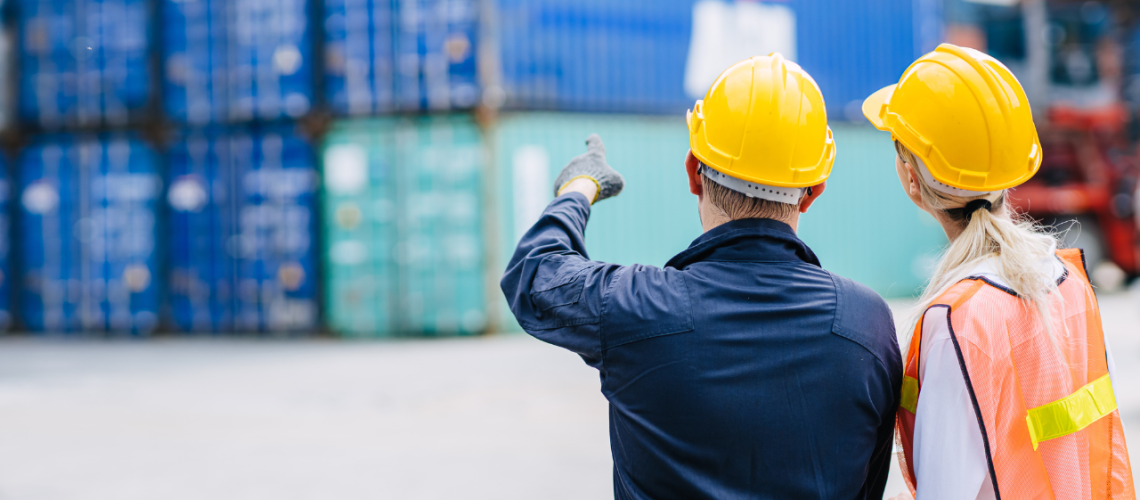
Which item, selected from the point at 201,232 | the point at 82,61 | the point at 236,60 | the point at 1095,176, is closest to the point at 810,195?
the point at 236,60

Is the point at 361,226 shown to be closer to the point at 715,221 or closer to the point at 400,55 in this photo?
the point at 400,55

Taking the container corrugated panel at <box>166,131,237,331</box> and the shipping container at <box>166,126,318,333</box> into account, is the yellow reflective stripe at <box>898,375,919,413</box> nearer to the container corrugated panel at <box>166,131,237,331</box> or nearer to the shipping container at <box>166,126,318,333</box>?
the shipping container at <box>166,126,318,333</box>

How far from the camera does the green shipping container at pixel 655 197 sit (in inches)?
423

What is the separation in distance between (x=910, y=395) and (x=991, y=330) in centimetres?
19

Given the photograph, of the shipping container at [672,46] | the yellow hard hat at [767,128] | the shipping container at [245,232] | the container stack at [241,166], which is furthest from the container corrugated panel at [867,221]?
the yellow hard hat at [767,128]

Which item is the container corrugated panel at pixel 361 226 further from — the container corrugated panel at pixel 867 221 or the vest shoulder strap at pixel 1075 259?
the vest shoulder strap at pixel 1075 259

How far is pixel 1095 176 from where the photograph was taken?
13391 millimetres

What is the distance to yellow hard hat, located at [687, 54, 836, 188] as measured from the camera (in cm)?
149

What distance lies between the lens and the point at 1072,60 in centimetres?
1367

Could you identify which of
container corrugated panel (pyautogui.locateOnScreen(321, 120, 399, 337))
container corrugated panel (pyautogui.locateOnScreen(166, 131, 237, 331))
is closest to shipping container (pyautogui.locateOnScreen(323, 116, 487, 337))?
container corrugated panel (pyautogui.locateOnScreen(321, 120, 399, 337))

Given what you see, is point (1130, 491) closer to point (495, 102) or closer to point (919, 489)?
point (919, 489)

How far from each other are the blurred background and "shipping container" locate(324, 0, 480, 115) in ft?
0.10

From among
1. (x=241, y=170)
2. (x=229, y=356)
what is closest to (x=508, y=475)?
(x=229, y=356)

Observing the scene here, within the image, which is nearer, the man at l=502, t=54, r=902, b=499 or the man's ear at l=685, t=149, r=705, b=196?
the man at l=502, t=54, r=902, b=499
